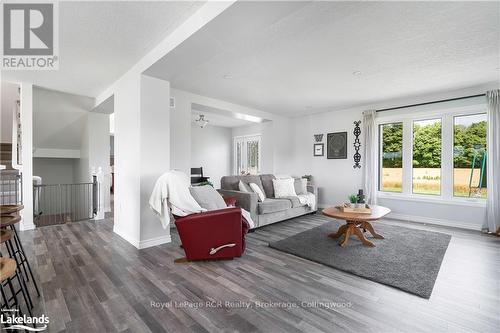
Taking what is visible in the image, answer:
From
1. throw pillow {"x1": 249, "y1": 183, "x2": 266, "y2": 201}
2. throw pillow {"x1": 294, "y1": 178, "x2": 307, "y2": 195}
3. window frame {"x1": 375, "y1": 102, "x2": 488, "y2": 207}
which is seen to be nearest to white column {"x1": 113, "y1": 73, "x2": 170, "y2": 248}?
throw pillow {"x1": 249, "y1": 183, "x2": 266, "y2": 201}

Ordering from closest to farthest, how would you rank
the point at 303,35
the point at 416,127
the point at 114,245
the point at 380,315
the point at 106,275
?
1. the point at 380,315
2. the point at 106,275
3. the point at 303,35
4. the point at 114,245
5. the point at 416,127

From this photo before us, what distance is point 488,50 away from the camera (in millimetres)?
2939

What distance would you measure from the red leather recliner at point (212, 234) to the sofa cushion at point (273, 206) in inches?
54.1

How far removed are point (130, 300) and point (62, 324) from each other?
452mm

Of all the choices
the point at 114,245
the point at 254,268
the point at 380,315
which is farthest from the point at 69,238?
the point at 380,315

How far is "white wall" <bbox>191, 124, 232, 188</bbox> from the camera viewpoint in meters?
8.09

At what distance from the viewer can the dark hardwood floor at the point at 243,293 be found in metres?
1.71

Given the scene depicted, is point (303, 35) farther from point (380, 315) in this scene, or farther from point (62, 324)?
point (62, 324)

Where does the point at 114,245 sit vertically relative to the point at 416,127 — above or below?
below

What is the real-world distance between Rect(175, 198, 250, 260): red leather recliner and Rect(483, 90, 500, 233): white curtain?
14.8 feet

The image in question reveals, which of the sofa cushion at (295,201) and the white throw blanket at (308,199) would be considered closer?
the sofa cushion at (295,201)

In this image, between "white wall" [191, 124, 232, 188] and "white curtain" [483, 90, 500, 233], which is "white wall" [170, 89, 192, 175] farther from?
"white curtain" [483, 90, 500, 233]

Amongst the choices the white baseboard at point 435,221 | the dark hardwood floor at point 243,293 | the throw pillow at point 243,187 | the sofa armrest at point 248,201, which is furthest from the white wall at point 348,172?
the sofa armrest at point 248,201

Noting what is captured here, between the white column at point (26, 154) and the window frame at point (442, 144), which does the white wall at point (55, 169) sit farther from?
the window frame at point (442, 144)
